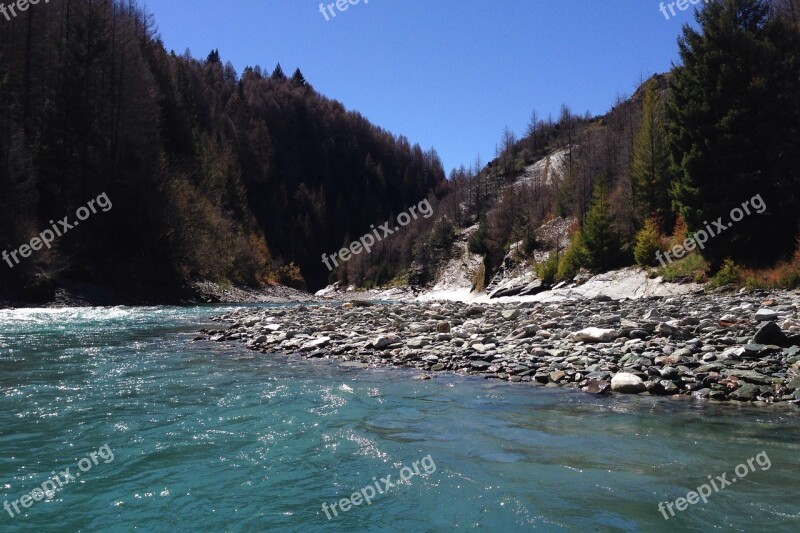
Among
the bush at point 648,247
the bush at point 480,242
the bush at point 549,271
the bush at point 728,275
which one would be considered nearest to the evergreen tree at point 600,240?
the bush at point 648,247

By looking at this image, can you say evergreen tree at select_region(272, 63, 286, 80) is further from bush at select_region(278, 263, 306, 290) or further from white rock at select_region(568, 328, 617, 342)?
white rock at select_region(568, 328, 617, 342)

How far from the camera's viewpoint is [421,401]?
7.80m

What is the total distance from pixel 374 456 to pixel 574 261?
35687mm

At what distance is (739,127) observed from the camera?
23891 millimetres

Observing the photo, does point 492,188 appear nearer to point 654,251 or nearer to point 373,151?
point 654,251

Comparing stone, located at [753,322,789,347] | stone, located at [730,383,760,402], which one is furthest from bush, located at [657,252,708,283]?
stone, located at [730,383,760,402]

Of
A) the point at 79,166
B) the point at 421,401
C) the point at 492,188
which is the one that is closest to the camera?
the point at 421,401

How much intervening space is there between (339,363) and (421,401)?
3.96 metres

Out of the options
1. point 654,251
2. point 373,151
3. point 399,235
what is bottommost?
point 654,251

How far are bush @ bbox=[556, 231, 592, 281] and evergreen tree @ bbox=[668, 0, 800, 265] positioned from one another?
11.6 metres

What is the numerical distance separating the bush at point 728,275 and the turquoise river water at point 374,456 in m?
18.0

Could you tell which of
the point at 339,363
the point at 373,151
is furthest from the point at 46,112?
the point at 373,151

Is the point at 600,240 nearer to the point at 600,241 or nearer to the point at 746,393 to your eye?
the point at 600,241

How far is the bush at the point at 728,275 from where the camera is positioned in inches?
868
